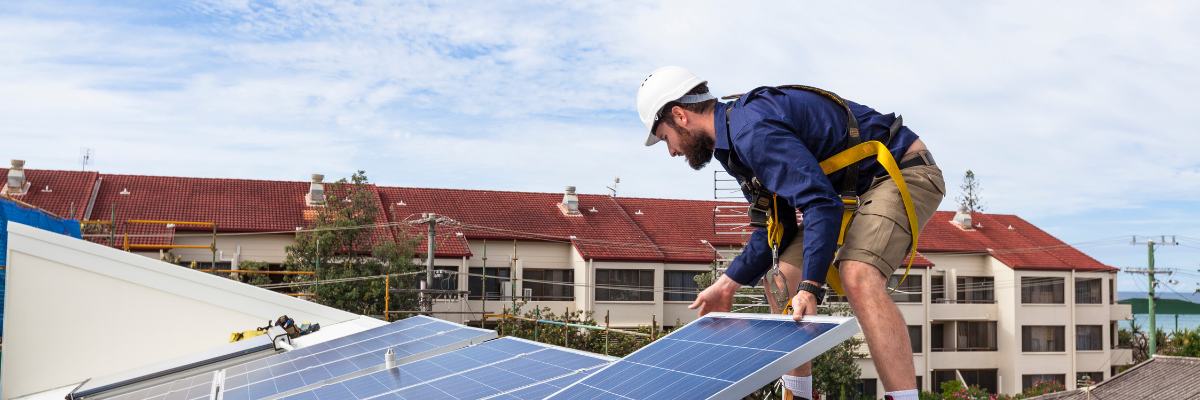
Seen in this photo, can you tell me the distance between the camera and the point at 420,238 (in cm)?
2773

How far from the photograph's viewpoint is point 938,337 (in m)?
39.1

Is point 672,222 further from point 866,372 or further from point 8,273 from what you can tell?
point 8,273

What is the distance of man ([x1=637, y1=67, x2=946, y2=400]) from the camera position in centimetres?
279

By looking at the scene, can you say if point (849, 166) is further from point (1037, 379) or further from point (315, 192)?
point (1037, 379)

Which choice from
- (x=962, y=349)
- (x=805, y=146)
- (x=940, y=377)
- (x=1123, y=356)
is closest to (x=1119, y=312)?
(x=1123, y=356)

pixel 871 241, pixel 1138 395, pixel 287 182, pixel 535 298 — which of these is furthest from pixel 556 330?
pixel 871 241

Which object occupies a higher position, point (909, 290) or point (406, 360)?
point (406, 360)

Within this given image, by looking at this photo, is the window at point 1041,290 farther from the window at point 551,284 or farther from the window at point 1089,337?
the window at point 551,284

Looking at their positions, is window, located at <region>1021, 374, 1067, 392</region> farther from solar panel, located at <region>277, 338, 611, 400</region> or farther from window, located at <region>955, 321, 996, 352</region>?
solar panel, located at <region>277, 338, 611, 400</region>

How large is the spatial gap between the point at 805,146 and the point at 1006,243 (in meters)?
43.7

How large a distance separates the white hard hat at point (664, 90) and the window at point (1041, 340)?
41.5 m

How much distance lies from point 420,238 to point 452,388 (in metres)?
24.8

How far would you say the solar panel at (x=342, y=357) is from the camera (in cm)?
453

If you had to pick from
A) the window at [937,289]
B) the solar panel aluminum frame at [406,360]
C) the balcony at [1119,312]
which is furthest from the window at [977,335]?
the solar panel aluminum frame at [406,360]
